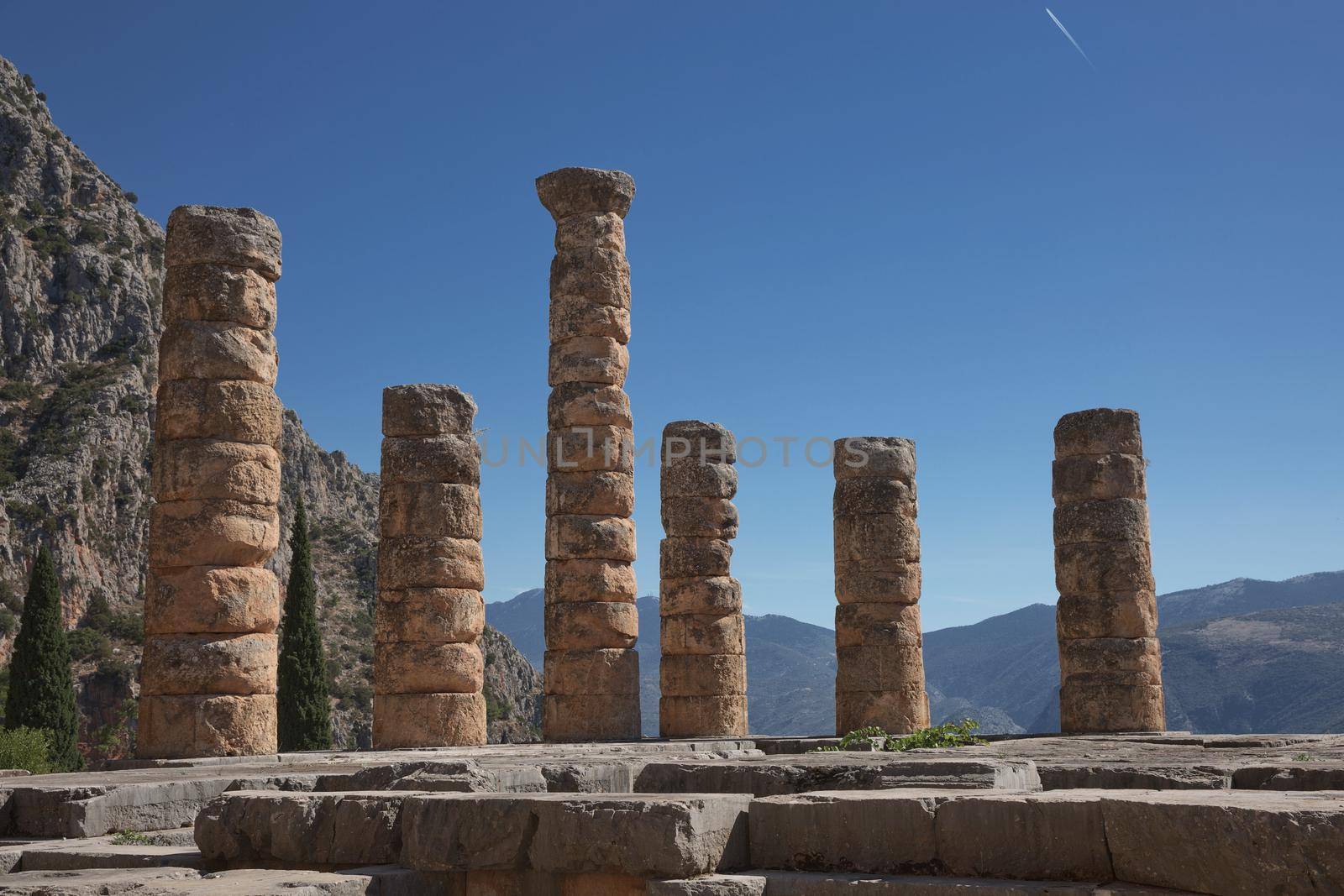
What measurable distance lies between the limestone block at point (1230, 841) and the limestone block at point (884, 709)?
592 inches

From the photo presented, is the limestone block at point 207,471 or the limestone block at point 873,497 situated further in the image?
the limestone block at point 873,497

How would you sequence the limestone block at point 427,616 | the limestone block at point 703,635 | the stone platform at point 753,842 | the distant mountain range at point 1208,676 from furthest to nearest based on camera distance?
the distant mountain range at point 1208,676
the limestone block at point 703,635
the limestone block at point 427,616
the stone platform at point 753,842

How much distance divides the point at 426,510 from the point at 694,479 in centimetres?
573

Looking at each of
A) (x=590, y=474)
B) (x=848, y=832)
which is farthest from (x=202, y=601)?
(x=848, y=832)

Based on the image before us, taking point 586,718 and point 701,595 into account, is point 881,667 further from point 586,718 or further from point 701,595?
point 586,718

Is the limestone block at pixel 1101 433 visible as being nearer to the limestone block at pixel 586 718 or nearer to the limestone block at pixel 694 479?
the limestone block at pixel 694 479

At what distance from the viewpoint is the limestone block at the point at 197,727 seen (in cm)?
1445

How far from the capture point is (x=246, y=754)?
14.6 metres

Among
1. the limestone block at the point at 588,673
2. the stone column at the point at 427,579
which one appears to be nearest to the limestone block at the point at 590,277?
the stone column at the point at 427,579

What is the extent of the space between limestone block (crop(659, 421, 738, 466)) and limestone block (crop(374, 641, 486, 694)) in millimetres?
5920

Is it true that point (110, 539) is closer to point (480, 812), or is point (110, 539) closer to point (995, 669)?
point (480, 812)

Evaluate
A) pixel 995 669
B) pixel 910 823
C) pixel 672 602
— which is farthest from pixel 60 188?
pixel 995 669

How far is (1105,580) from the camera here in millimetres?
20297

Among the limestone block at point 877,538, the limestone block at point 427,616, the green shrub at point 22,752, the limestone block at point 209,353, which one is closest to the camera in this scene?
the limestone block at point 209,353
